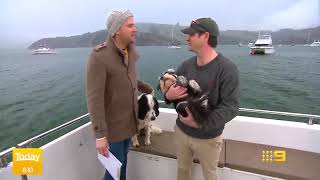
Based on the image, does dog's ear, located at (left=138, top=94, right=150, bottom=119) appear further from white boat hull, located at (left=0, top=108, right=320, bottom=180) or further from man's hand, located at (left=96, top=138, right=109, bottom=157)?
man's hand, located at (left=96, top=138, right=109, bottom=157)

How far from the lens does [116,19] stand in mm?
2072

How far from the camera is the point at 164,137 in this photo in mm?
3541

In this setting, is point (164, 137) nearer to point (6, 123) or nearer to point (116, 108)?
point (116, 108)

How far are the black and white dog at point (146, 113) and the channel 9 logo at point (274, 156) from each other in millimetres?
1393

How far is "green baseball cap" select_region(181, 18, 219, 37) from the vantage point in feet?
6.40

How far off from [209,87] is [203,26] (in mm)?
469

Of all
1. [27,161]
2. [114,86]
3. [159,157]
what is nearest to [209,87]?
[114,86]

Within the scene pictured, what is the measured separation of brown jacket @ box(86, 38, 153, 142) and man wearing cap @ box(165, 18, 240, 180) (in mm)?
424

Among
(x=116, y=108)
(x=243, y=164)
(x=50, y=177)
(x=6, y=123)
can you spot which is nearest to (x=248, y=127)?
(x=243, y=164)

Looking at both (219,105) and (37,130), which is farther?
(37,130)

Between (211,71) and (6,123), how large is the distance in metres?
13.2

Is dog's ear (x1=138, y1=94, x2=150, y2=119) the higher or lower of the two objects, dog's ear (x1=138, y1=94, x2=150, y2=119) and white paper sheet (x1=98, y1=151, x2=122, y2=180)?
the higher

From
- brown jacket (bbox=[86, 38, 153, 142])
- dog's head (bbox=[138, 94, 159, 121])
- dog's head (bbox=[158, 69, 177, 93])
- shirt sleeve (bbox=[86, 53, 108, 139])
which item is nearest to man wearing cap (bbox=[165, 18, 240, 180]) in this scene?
dog's head (bbox=[158, 69, 177, 93])

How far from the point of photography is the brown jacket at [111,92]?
205cm
